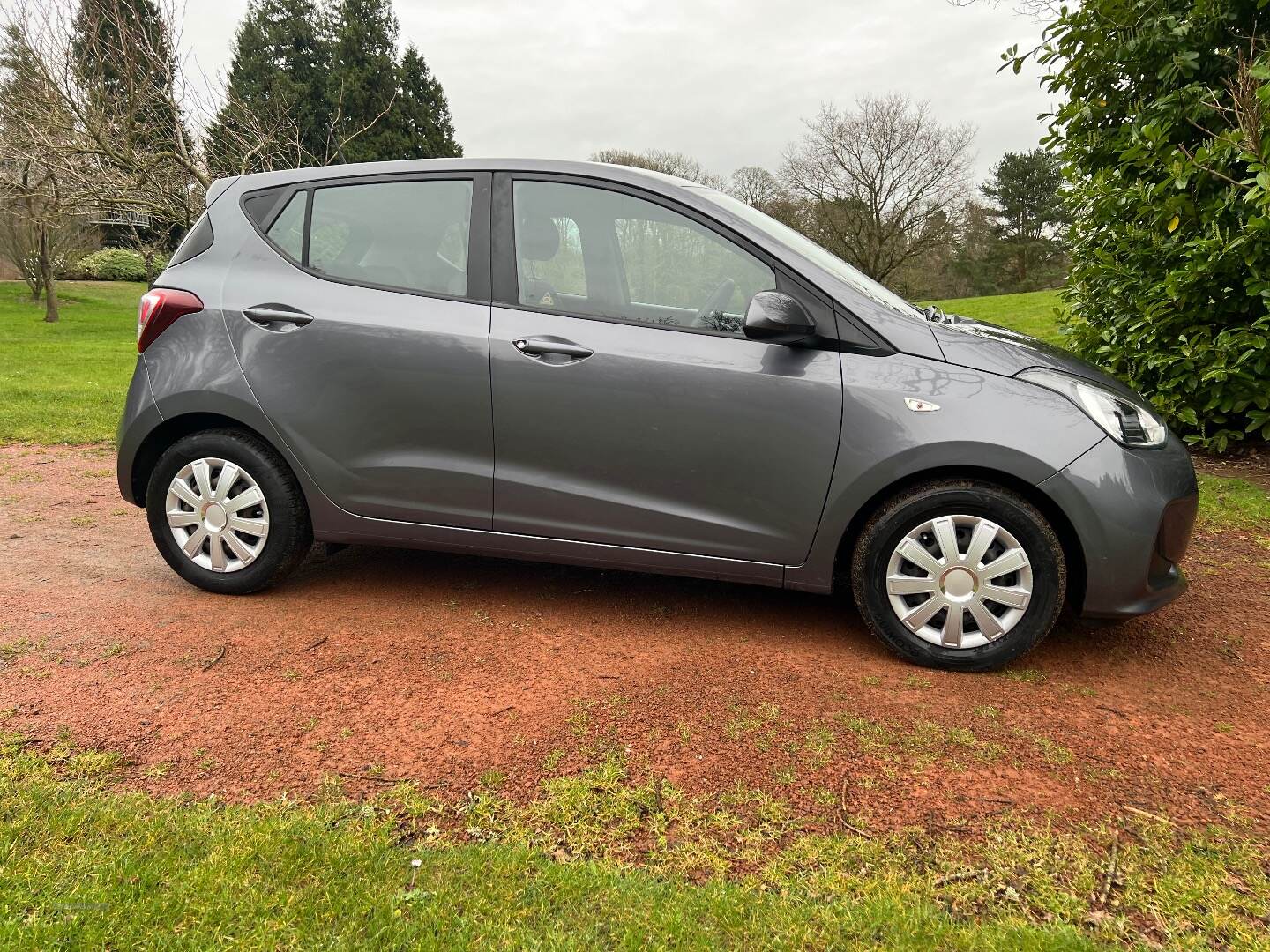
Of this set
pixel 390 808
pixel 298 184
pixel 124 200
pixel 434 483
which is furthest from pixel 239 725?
pixel 124 200

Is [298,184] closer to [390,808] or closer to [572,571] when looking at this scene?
[572,571]

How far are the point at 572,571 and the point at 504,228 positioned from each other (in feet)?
5.49

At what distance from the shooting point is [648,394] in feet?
11.0

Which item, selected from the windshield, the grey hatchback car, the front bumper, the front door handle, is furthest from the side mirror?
the front bumper

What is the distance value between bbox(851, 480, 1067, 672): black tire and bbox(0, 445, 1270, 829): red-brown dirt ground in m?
0.10

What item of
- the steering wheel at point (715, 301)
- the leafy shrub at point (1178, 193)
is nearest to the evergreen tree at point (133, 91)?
the steering wheel at point (715, 301)

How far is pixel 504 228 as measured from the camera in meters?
3.61

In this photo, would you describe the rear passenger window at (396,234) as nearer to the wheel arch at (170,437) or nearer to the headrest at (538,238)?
the headrest at (538,238)

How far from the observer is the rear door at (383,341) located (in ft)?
11.6

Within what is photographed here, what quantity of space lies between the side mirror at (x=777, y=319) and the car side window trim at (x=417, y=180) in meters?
1.07

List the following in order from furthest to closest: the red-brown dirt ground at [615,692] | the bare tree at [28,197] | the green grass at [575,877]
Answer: the bare tree at [28,197] → the red-brown dirt ground at [615,692] → the green grass at [575,877]

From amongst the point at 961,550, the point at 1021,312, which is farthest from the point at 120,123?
the point at 1021,312

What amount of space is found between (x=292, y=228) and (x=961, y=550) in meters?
3.04

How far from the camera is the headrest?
11.7ft
